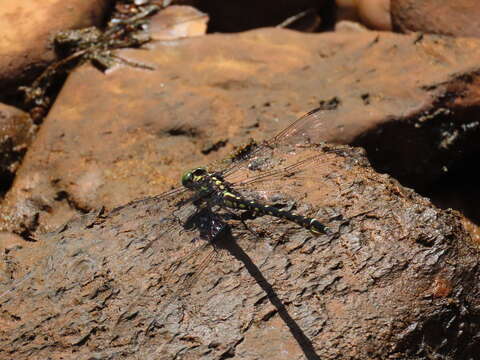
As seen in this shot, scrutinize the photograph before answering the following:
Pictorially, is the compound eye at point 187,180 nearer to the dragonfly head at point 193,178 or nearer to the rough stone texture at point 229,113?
the dragonfly head at point 193,178

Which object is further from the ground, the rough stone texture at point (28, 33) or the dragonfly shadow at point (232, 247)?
the rough stone texture at point (28, 33)

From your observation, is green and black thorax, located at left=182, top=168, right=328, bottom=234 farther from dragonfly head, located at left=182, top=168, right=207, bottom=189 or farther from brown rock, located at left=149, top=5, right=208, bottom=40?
brown rock, located at left=149, top=5, right=208, bottom=40

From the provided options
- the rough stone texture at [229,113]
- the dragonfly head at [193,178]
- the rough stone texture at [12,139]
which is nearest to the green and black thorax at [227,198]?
the dragonfly head at [193,178]

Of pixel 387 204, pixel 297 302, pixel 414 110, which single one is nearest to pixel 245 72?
pixel 414 110

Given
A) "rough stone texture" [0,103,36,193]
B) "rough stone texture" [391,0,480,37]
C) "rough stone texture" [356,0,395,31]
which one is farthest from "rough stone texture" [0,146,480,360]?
"rough stone texture" [356,0,395,31]

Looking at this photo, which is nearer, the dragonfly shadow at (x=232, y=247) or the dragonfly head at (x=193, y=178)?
the dragonfly shadow at (x=232, y=247)

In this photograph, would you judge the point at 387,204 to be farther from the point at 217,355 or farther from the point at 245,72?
the point at 245,72
